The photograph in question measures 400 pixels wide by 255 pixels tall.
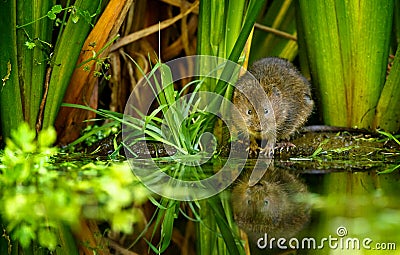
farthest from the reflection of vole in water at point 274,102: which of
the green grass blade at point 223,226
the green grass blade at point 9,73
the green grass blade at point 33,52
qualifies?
the green grass blade at point 223,226

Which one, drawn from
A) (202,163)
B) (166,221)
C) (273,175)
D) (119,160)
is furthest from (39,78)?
(166,221)

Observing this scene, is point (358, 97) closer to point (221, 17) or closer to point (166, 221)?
point (221, 17)

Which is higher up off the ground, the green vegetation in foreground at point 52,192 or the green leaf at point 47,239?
the green vegetation in foreground at point 52,192

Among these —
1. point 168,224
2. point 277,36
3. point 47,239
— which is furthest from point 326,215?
point 277,36

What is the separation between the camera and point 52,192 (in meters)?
1.89

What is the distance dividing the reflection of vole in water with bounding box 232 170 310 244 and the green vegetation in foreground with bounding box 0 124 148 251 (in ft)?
0.92

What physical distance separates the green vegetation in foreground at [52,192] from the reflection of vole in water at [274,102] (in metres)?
0.85

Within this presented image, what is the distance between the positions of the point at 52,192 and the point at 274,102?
Result: 1.57m

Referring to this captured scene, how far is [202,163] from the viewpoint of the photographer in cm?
271

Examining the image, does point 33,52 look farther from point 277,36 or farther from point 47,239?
point 277,36

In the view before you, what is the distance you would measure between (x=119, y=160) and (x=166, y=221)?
1079mm

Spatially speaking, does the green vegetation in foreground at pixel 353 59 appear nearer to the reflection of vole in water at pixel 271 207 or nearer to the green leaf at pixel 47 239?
the reflection of vole in water at pixel 271 207

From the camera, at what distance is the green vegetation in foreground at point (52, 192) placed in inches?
58.7

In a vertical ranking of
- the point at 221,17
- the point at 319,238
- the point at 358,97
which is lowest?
the point at 319,238
